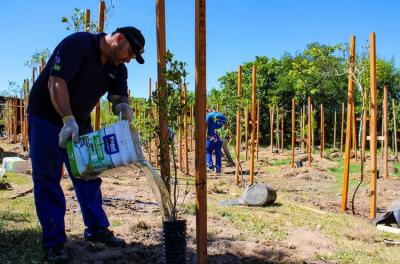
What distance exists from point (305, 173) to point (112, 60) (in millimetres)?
9279

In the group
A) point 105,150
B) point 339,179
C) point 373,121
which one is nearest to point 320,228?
point 373,121

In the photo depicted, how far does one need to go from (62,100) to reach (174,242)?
45.3 inches

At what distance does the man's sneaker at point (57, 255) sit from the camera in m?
2.96

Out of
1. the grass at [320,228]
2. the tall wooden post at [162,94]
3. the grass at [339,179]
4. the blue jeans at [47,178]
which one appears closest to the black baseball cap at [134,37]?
the tall wooden post at [162,94]

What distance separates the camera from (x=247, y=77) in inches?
1144

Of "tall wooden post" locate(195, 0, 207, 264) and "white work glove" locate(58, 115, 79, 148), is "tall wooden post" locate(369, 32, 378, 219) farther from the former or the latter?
"white work glove" locate(58, 115, 79, 148)

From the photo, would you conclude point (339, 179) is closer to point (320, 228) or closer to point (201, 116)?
point (320, 228)

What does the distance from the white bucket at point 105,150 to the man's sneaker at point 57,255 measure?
607 millimetres

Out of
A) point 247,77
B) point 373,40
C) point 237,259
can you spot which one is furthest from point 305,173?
point 247,77

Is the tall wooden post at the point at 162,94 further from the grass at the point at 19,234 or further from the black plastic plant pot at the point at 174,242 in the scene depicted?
the grass at the point at 19,234

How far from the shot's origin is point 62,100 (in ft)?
9.45

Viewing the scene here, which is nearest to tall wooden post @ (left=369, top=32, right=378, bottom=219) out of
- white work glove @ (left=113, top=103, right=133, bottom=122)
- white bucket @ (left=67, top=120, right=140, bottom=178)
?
white work glove @ (left=113, top=103, right=133, bottom=122)

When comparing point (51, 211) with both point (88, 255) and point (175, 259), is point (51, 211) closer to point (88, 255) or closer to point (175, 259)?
point (88, 255)

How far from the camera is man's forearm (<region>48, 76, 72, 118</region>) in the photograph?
2.88 meters
